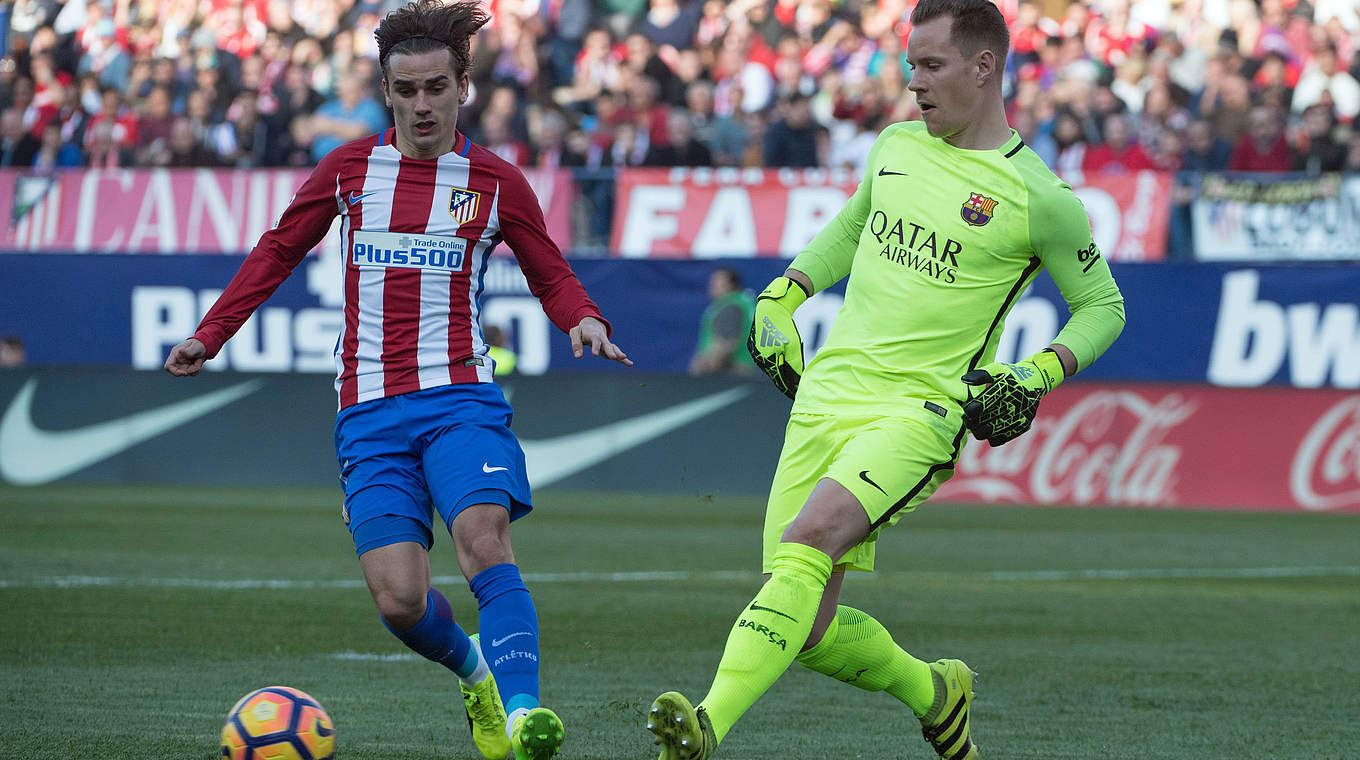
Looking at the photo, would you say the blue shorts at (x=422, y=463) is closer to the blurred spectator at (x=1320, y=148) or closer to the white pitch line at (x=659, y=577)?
the white pitch line at (x=659, y=577)

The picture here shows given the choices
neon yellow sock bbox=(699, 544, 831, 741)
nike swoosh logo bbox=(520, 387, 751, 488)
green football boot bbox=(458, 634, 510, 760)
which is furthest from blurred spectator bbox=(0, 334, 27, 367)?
neon yellow sock bbox=(699, 544, 831, 741)

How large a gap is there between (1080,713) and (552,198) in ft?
38.9

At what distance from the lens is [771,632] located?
4898 millimetres

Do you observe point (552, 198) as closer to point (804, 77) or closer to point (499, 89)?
point (499, 89)

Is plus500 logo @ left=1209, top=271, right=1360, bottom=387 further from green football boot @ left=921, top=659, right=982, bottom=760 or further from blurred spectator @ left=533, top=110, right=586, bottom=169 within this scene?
green football boot @ left=921, top=659, right=982, bottom=760

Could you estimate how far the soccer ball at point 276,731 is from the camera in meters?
5.10

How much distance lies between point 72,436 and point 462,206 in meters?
12.5

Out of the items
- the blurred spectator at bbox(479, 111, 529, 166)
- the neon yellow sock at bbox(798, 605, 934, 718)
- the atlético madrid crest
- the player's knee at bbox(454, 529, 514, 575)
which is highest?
the atlético madrid crest

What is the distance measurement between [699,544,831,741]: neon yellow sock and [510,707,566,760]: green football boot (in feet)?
1.20

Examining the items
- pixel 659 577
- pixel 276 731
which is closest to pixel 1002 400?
pixel 276 731

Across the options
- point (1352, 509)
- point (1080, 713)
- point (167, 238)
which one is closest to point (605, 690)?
point (1080, 713)

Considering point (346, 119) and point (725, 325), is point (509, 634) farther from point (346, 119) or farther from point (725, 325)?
point (346, 119)

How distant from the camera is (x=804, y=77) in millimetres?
20500

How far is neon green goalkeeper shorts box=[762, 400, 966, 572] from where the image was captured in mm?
5035
